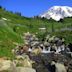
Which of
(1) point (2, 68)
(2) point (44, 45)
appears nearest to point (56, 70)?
(1) point (2, 68)

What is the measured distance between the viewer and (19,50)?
170 feet

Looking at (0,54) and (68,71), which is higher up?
(0,54)

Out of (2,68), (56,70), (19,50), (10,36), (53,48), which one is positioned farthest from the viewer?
(53,48)

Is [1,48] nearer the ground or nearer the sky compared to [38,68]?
nearer the sky

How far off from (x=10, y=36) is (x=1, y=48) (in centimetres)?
1941

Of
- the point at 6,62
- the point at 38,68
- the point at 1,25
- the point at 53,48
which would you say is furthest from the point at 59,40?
the point at 6,62

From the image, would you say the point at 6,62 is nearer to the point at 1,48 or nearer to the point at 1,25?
the point at 1,48

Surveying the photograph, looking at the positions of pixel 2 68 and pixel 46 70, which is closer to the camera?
pixel 2 68

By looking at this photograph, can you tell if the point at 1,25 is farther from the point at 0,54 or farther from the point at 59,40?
the point at 0,54

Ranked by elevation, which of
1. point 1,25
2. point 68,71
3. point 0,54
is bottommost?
point 68,71

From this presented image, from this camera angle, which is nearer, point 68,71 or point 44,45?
point 68,71

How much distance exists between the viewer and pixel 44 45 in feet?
230

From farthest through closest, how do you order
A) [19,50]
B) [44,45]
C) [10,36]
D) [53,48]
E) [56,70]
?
[44,45] < [53,48] < [10,36] < [19,50] < [56,70]

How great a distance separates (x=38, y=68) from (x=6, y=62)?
11.5 metres
